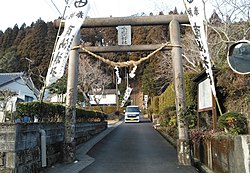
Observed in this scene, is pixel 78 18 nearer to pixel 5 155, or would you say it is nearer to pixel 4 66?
pixel 5 155

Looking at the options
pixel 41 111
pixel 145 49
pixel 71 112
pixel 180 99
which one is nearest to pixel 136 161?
pixel 180 99

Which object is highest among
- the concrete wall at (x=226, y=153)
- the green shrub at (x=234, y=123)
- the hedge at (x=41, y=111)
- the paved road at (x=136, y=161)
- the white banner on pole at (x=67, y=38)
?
the white banner on pole at (x=67, y=38)

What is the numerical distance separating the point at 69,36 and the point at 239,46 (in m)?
4.79

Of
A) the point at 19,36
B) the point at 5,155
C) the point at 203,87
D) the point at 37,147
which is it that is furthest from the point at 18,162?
the point at 19,36

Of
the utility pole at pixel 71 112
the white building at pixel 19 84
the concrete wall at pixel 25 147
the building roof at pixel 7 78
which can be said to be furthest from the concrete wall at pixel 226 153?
the building roof at pixel 7 78

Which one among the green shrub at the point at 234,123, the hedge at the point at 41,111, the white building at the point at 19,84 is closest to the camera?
the green shrub at the point at 234,123

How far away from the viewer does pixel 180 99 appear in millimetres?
9000

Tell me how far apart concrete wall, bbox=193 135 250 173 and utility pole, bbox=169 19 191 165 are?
516 mm

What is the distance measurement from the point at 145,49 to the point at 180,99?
2.06m

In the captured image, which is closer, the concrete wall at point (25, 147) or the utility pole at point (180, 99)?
the concrete wall at point (25, 147)

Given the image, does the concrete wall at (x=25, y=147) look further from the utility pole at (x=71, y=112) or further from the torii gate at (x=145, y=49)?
the torii gate at (x=145, y=49)

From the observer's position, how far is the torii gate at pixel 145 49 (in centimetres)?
884

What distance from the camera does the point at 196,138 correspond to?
29.9 ft

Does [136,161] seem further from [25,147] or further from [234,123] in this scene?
[25,147]
